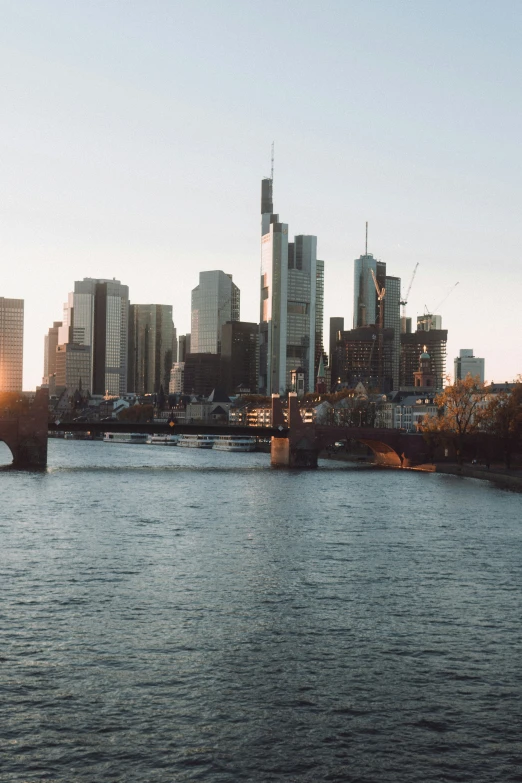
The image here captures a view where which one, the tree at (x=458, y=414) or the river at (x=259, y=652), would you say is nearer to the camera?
the river at (x=259, y=652)

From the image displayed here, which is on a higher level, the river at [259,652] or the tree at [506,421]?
the tree at [506,421]

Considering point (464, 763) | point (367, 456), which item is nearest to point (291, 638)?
point (464, 763)

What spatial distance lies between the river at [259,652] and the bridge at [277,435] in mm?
77545

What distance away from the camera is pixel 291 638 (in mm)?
41531

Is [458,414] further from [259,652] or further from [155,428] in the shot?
[259,652]

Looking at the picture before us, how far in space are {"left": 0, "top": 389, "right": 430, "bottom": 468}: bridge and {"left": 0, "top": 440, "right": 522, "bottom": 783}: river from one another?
77.5 metres

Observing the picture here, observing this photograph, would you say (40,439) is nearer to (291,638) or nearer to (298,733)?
(291,638)

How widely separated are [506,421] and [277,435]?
45544 mm

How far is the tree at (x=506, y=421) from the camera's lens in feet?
453

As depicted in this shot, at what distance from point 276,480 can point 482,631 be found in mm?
90025

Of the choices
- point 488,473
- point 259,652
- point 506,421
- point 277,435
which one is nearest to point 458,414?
point 506,421

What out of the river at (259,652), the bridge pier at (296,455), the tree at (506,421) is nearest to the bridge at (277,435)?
the bridge pier at (296,455)

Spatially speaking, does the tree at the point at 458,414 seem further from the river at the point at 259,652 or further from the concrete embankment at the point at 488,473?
the river at the point at 259,652

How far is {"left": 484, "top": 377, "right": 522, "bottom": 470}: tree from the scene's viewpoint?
138 metres
